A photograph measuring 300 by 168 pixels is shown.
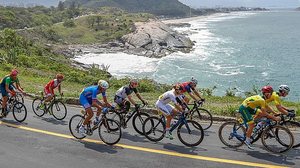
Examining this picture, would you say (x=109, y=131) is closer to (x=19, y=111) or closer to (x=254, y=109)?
(x=254, y=109)

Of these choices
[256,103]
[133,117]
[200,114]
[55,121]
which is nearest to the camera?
[256,103]

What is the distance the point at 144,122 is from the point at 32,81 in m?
16.5

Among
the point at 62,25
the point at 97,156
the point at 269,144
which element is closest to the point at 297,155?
the point at 269,144

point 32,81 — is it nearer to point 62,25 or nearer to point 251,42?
point 251,42

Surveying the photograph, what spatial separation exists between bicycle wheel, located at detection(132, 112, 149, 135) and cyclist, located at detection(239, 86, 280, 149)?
145 inches

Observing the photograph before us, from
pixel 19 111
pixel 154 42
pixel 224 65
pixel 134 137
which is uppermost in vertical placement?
pixel 154 42

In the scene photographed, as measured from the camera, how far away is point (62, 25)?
126 meters

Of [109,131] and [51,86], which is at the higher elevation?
[51,86]

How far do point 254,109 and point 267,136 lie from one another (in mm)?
974

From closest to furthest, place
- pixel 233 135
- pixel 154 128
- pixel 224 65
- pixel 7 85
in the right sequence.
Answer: pixel 233 135, pixel 154 128, pixel 7 85, pixel 224 65

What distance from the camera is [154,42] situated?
9925cm

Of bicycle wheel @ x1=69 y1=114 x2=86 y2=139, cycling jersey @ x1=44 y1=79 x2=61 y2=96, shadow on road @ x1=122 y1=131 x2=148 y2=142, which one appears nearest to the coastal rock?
cycling jersey @ x1=44 y1=79 x2=61 y2=96

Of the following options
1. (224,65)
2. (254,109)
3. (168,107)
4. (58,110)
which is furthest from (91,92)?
(224,65)

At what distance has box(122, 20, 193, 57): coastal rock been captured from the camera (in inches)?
3627
